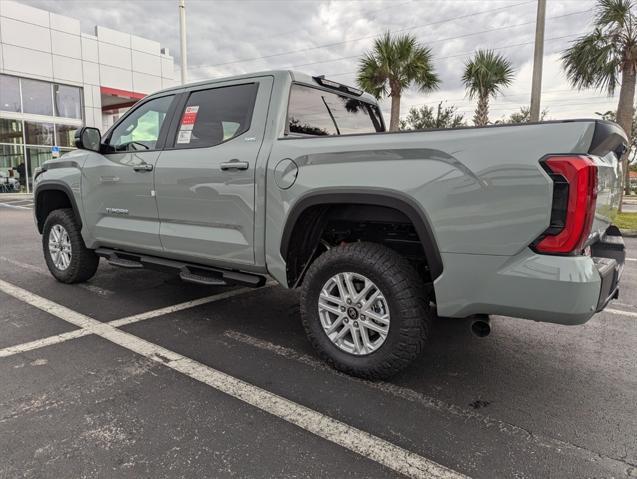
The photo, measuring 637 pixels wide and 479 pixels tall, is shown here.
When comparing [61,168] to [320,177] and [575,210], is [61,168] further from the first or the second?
[575,210]

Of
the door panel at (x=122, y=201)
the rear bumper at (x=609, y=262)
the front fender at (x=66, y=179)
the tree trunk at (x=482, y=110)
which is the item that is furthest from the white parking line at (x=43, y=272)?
the tree trunk at (x=482, y=110)

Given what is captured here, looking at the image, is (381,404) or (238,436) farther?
(381,404)

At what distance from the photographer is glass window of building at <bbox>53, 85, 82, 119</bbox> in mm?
22922

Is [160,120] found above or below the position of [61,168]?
above

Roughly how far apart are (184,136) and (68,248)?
2216 mm

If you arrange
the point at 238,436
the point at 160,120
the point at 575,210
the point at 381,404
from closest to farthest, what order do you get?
the point at 575,210 → the point at 238,436 → the point at 381,404 → the point at 160,120

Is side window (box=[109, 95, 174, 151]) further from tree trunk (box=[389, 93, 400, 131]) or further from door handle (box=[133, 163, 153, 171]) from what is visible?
tree trunk (box=[389, 93, 400, 131])

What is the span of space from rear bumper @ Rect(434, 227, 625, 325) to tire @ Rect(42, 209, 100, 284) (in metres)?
3.95

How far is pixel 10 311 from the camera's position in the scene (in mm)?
4199

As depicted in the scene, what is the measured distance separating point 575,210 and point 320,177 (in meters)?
1.41

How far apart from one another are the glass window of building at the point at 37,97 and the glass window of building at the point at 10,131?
80 centimetres

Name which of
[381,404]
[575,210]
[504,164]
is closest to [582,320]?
[575,210]

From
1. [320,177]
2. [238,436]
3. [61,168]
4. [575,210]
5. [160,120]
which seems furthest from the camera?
[61,168]

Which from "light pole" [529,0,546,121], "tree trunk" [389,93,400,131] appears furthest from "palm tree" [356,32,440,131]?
"light pole" [529,0,546,121]
